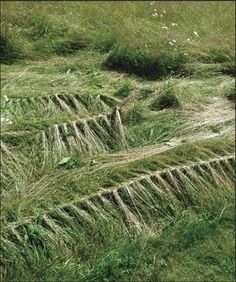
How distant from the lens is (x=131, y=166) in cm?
650

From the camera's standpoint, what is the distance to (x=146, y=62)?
9250 millimetres

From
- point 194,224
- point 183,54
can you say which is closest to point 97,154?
point 194,224

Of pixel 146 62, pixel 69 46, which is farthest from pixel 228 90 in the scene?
pixel 69 46

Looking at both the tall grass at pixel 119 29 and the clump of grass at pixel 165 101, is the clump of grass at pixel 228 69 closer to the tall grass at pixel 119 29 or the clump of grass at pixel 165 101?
the tall grass at pixel 119 29

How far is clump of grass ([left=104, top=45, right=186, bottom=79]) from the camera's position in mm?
9188

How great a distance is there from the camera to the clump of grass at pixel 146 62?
30.1ft

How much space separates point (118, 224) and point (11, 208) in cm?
98

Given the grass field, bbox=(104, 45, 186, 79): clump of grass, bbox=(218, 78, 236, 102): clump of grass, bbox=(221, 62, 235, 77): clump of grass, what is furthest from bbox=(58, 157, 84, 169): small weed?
bbox=(221, 62, 235, 77): clump of grass

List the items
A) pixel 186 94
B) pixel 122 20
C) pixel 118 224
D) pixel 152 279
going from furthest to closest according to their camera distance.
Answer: pixel 122 20
pixel 186 94
pixel 118 224
pixel 152 279

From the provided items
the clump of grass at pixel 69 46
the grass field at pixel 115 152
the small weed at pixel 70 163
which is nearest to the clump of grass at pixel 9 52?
the grass field at pixel 115 152

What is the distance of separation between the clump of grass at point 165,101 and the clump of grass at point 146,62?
A: 1087mm

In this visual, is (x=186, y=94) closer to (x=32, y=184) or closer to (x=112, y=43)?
(x=112, y=43)

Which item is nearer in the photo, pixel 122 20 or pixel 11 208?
pixel 11 208

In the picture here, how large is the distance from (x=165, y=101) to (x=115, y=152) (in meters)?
1.40
